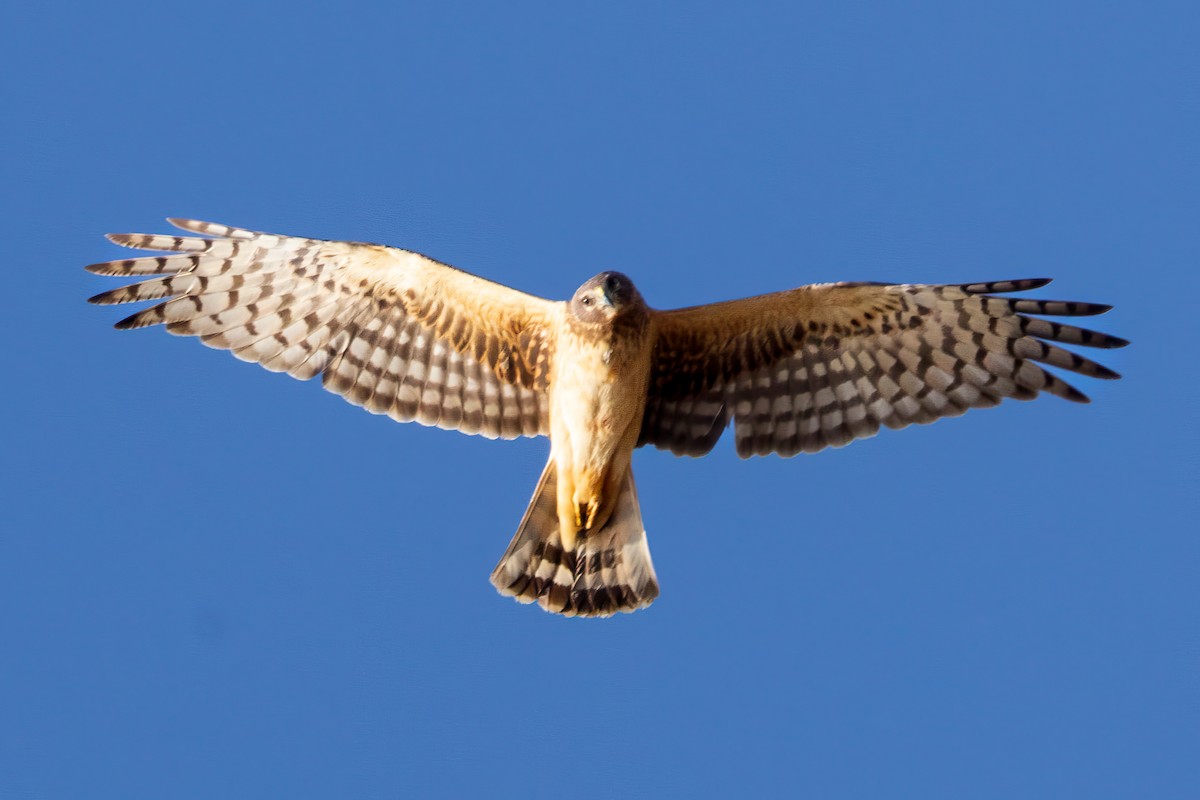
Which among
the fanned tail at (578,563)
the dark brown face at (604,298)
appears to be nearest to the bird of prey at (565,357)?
the fanned tail at (578,563)

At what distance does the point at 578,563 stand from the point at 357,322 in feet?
6.25

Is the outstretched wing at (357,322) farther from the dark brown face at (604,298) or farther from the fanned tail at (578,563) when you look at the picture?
the fanned tail at (578,563)

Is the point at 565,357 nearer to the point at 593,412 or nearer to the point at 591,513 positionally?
the point at 593,412

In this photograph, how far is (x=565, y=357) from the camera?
850 centimetres

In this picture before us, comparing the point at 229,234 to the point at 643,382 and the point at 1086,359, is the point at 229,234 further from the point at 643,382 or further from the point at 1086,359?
the point at 1086,359

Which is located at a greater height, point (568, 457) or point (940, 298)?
point (940, 298)

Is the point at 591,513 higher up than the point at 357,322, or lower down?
lower down

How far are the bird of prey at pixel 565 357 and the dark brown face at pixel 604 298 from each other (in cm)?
21

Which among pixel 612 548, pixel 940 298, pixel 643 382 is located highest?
pixel 940 298

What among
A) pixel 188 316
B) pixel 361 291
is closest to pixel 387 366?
pixel 361 291

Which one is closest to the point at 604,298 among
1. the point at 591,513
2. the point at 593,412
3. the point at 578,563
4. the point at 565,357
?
the point at 565,357

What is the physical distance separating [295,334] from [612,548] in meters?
2.21

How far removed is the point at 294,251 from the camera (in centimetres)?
889

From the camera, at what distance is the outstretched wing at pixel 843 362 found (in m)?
8.66
